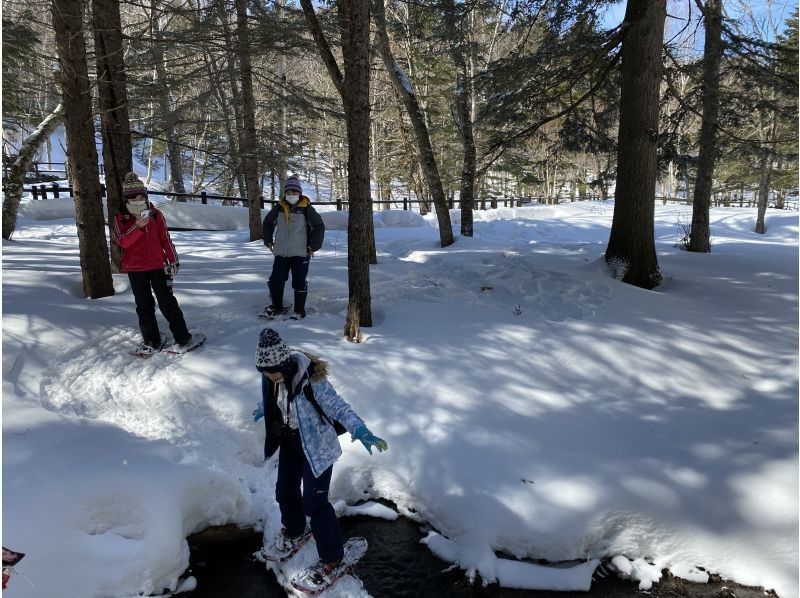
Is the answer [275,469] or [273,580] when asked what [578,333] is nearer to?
[275,469]

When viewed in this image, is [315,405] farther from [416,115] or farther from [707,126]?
[416,115]

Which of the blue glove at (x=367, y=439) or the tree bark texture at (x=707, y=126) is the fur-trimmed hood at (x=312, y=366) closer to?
the blue glove at (x=367, y=439)

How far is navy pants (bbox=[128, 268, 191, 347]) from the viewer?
5391 millimetres

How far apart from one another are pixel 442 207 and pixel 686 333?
24.0 ft

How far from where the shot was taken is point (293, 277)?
6426 mm

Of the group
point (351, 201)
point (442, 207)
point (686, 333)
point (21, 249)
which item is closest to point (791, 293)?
point (686, 333)

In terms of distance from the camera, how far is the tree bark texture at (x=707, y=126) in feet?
28.2

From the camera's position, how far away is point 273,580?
11.4 ft

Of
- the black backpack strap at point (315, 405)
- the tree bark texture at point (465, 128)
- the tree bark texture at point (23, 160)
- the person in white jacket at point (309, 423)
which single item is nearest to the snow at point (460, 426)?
the person in white jacket at point (309, 423)

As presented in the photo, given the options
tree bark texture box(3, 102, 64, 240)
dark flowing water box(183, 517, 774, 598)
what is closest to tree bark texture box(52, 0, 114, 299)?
dark flowing water box(183, 517, 774, 598)

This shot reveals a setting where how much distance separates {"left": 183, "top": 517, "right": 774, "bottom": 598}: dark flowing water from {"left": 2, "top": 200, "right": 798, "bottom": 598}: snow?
9cm

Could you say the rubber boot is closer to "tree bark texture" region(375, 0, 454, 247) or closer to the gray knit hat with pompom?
the gray knit hat with pompom

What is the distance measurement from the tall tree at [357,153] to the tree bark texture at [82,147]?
3144 millimetres

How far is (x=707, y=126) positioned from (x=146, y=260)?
9.52 metres
